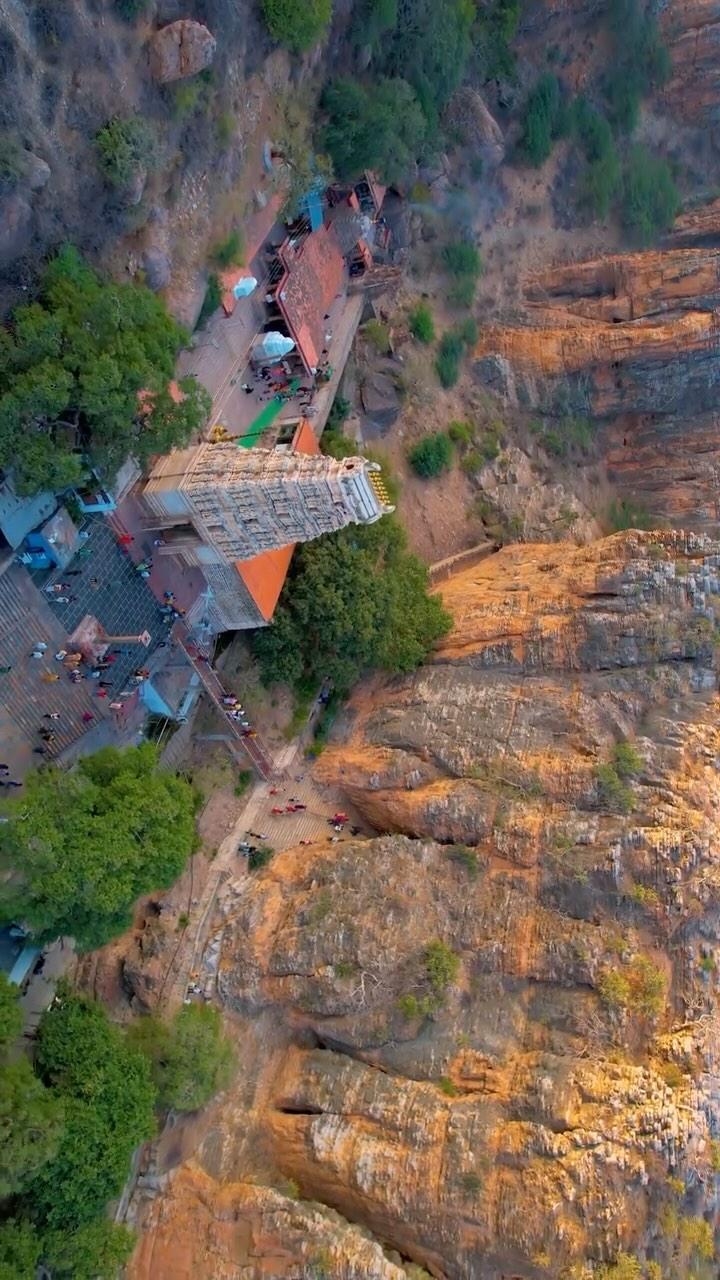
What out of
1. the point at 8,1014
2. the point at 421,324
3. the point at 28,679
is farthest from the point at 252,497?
the point at 421,324

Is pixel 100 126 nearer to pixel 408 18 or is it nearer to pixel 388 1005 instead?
pixel 408 18

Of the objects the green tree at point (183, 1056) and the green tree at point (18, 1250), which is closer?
the green tree at point (18, 1250)

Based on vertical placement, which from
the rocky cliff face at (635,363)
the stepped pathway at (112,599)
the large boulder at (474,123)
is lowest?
the stepped pathway at (112,599)

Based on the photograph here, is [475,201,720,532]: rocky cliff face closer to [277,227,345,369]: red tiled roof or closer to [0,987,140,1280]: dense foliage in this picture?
[277,227,345,369]: red tiled roof

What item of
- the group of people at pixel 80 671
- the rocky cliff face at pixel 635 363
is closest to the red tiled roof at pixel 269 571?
the group of people at pixel 80 671

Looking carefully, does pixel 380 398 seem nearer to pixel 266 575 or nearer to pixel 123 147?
pixel 266 575

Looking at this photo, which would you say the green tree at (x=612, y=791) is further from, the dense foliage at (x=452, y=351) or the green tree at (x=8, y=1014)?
the dense foliage at (x=452, y=351)

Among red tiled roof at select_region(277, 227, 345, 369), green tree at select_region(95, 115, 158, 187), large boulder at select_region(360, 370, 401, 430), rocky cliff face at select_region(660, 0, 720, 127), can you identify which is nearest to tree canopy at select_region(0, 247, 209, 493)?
green tree at select_region(95, 115, 158, 187)
